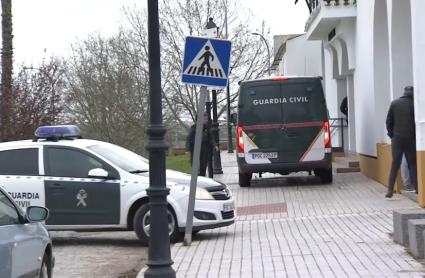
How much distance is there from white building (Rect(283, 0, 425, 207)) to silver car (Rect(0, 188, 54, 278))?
6890 mm

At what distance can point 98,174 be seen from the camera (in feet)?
35.0

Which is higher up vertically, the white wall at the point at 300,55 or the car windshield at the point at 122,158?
the white wall at the point at 300,55

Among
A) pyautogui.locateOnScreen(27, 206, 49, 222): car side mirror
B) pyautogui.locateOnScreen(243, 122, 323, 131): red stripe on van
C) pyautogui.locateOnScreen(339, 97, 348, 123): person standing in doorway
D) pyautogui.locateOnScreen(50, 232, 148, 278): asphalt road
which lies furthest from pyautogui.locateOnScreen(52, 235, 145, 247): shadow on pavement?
pyautogui.locateOnScreen(339, 97, 348, 123): person standing in doorway

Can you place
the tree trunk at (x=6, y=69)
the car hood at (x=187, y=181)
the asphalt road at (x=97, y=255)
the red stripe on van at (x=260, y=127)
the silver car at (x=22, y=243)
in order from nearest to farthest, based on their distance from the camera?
1. the silver car at (x=22, y=243)
2. the asphalt road at (x=97, y=255)
3. the car hood at (x=187, y=181)
4. the red stripe on van at (x=260, y=127)
5. the tree trunk at (x=6, y=69)

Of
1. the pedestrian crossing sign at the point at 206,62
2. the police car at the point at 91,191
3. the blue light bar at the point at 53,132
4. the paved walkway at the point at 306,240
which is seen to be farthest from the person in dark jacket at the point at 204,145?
the pedestrian crossing sign at the point at 206,62

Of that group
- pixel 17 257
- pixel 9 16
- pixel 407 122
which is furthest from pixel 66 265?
pixel 9 16

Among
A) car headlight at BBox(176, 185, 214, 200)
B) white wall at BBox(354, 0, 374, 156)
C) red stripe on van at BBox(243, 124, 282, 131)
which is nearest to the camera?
car headlight at BBox(176, 185, 214, 200)

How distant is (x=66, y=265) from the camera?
9.45 metres

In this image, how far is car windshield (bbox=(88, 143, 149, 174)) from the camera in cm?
1096

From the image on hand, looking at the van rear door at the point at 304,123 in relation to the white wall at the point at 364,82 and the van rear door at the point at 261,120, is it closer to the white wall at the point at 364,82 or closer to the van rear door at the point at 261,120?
the van rear door at the point at 261,120

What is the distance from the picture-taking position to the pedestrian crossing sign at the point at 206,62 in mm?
9531

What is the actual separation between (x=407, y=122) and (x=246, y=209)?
3.41 m

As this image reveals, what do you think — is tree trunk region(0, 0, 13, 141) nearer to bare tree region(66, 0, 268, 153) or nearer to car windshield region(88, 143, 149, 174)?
car windshield region(88, 143, 149, 174)

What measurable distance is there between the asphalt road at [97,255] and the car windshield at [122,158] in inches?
46.1
